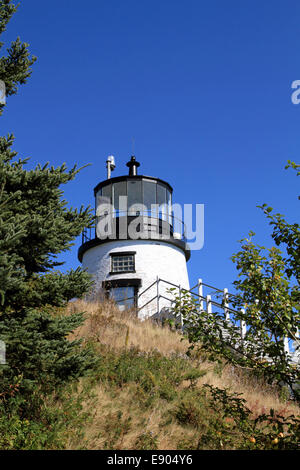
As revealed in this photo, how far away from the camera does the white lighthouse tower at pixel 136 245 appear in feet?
75.2

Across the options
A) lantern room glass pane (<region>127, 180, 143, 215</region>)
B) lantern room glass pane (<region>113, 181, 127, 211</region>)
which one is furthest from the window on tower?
lantern room glass pane (<region>113, 181, 127, 211</region>)

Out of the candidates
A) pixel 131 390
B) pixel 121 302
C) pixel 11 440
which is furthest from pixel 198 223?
pixel 11 440

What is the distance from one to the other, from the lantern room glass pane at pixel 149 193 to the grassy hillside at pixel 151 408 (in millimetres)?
11283

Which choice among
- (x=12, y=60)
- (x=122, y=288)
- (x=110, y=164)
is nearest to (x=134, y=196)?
(x=110, y=164)

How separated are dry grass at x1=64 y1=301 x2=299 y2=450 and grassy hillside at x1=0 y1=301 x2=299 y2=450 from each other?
21 millimetres

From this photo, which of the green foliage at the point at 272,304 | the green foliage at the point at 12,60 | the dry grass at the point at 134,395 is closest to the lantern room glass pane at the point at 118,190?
the dry grass at the point at 134,395

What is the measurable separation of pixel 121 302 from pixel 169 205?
245 inches

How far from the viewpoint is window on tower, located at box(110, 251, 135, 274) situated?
76.7 feet

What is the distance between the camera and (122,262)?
23562mm

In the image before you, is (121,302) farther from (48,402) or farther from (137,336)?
(48,402)

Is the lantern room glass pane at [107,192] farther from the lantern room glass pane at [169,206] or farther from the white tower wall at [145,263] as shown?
the lantern room glass pane at [169,206]

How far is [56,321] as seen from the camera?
827cm

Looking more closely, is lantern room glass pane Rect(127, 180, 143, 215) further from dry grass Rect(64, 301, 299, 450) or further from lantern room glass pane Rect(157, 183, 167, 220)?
dry grass Rect(64, 301, 299, 450)

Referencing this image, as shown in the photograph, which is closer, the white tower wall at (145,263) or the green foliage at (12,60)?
the green foliage at (12,60)
